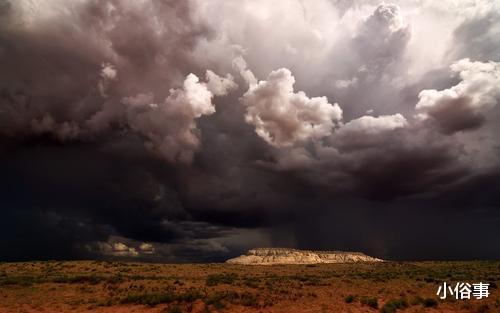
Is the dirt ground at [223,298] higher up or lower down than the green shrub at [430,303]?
lower down

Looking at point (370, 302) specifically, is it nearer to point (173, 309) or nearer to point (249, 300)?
point (249, 300)

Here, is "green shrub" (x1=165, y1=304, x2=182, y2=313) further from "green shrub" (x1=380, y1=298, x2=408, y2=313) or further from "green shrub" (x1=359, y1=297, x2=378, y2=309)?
"green shrub" (x1=380, y1=298, x2=408, y2=313)

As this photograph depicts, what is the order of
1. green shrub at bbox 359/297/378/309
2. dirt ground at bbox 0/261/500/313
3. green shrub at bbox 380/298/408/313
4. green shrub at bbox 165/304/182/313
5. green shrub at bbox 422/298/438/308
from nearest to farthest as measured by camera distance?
green shrub at bbox 380/298/408/313
green shrub at bbox 165/304/182/313
dirt ground at bbox 0/261/500/313
green shrub at bbox 422/298/438/308
green shrub at bbox 359/297/378/309

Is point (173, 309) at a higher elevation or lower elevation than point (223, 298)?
lower

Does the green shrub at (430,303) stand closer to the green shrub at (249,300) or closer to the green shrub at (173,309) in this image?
the green shrub at (249,300)

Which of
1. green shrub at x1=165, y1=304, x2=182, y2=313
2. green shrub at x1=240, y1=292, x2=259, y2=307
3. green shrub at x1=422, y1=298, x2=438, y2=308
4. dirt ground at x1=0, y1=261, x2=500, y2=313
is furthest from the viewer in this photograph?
green shrub at x1=240, y1=292, x2=259, y2=307

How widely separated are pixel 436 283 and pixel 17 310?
51.6m

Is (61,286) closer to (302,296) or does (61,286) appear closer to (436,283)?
(302,296)

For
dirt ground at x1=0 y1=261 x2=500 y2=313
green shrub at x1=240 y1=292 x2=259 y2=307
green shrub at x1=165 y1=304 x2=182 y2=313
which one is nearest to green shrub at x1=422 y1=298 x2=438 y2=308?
dirt ground at x1=0 y1=261 x2=500 y2=313

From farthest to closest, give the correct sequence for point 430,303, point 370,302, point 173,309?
point 370,302 < point 430,303 < point 173,309

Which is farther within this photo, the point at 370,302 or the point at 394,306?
the point at 370,302

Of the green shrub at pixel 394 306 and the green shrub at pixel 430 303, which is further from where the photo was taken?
the green shrub at pixel 430 303

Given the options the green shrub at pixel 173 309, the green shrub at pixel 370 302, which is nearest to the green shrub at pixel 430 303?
the green shrub at pixel 370 302

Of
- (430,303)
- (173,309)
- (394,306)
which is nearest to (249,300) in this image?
(173,309)
